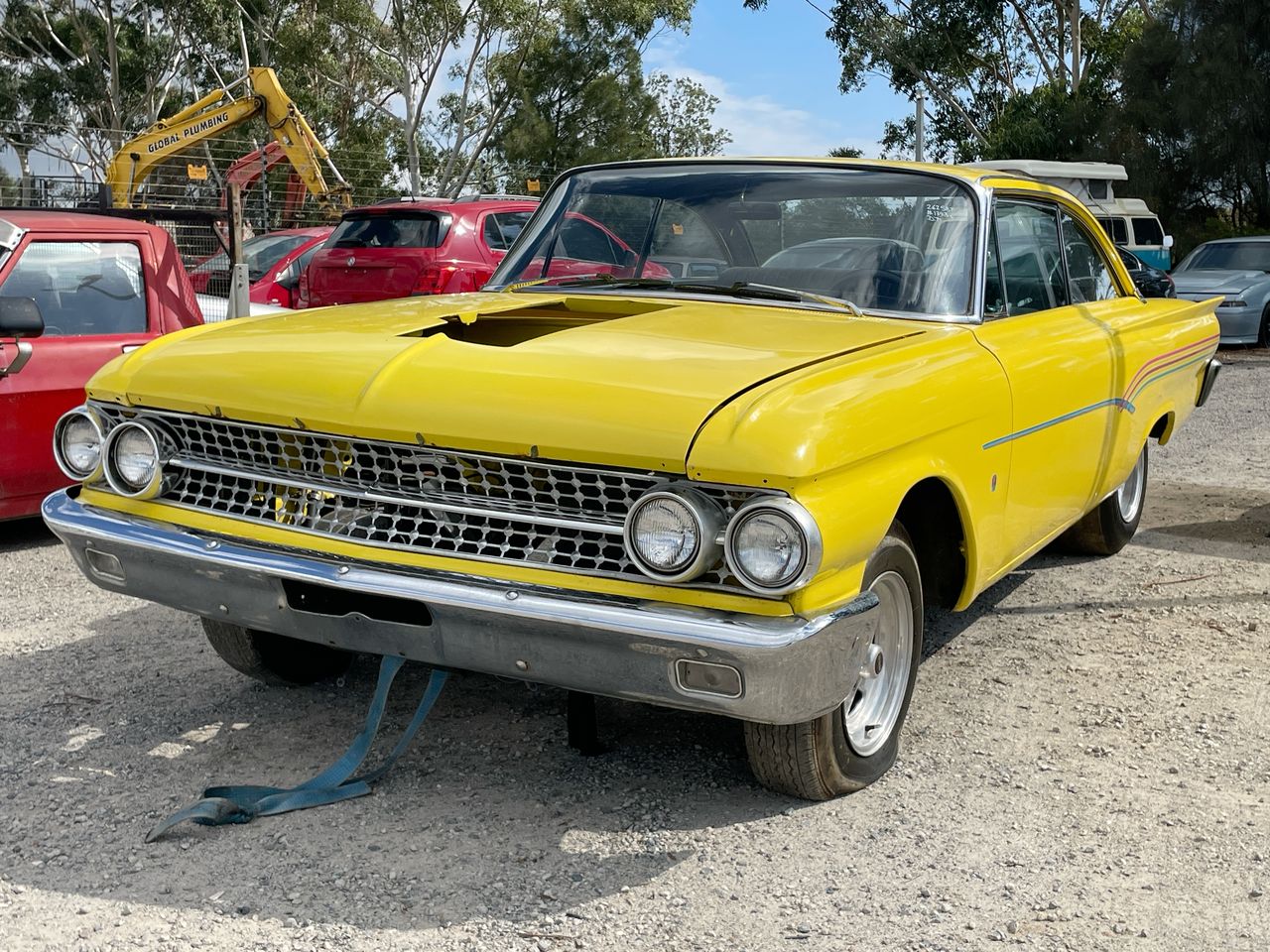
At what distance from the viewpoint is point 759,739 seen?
11.7 feet

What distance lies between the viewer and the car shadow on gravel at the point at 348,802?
10.6 feet

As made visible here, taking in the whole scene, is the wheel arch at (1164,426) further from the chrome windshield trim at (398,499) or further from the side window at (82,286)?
the side window at (82,286)

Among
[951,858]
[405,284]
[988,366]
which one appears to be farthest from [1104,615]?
[405,284]

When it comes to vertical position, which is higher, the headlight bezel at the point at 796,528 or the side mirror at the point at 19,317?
the side mirror at the point at 19,317

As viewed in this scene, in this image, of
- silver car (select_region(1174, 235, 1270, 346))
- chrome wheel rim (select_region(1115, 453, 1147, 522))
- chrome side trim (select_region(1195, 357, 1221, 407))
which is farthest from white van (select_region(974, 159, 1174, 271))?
chrome wheel rim (select_region(1115, 453, 1147, 522))

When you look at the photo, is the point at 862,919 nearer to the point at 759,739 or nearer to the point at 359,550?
the point at 759,739

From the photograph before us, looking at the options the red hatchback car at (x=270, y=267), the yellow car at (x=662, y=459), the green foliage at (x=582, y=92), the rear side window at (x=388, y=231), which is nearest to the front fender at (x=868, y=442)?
the yellow car at (x=662, y=459)

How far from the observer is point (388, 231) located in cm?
1176

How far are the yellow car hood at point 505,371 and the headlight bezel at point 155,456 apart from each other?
3.0 inches

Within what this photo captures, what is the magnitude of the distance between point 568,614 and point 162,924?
1.14 meters

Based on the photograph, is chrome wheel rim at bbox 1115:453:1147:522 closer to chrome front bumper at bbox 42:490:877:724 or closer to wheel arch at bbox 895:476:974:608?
wheel arch at bbox 895:476:974:608

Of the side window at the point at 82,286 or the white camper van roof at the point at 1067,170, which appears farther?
the white camper van roof at the point at 1067,170

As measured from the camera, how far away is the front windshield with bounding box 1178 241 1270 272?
17.6 metres

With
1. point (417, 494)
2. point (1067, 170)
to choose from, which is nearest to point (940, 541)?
point (417, 494)
